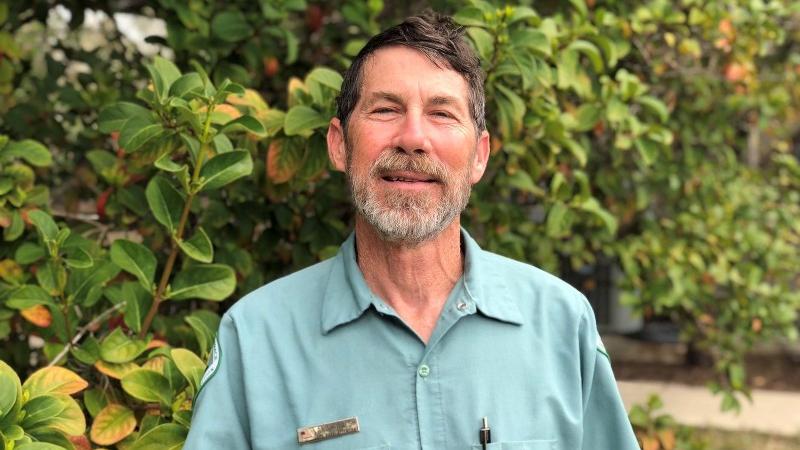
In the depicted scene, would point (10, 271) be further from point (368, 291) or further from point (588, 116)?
point (588, 116)

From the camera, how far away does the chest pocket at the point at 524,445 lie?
1754 millimetres

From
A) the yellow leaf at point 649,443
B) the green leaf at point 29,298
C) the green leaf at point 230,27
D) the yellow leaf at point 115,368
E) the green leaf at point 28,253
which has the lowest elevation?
the yellow leaf at point 649,443

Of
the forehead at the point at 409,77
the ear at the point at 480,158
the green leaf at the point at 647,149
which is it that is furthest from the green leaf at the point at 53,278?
the green leaf at the point at 647,149

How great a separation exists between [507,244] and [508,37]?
778 mm

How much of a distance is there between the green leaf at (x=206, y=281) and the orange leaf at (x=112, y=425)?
0.28 m

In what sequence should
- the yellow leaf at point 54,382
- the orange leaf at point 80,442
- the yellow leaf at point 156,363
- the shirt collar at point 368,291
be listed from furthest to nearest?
1. the yellow leaf at point 156,363
2. the orange leaf at point 80,442
3. the yellow leaf at point 54,382
4. the shirt collar at point 368,291

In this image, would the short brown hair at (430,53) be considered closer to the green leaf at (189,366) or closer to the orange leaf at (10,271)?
the green leaf at (189,366)

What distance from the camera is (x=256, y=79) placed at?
3.42 meters

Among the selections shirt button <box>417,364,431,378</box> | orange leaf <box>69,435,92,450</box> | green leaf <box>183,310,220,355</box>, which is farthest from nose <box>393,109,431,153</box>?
orange leaf <box>69,435,92,450</box>

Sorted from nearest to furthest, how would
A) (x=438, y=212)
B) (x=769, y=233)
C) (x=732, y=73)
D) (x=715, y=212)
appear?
(x=438, y=212)
(x=732, y=73)
(x=715, y=212)
(x=769, y=233)

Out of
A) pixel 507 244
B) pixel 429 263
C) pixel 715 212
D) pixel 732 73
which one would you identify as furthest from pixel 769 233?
pixel 429 263

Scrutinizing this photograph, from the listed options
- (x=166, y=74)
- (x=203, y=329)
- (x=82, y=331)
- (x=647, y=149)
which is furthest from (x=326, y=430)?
(x=647, y=149)

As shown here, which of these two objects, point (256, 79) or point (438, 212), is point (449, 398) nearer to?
point (438, 212)

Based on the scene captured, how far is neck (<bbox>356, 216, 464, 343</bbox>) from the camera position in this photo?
6.24 feet
